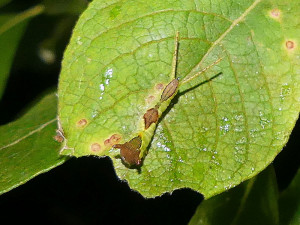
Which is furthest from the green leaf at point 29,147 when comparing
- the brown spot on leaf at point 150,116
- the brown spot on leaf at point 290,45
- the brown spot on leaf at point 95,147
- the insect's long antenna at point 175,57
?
the brown spot on leaf at point 290,45

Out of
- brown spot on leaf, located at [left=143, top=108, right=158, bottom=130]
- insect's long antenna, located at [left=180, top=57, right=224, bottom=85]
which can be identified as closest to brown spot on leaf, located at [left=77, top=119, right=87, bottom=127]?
brown spot on leaf, located at [left=143, top=108, right=158, bottom=130]

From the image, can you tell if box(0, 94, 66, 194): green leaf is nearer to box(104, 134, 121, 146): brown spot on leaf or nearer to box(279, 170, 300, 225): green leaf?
box(104, 134, 121, 146): brown spot on leaf

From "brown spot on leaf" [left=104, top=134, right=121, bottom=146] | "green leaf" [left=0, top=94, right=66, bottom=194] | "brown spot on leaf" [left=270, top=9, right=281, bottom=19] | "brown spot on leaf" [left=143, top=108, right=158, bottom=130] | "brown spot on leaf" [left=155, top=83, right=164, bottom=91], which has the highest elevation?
"brown spot on leaf" [left=270, top=9, right=281, bottom=19]

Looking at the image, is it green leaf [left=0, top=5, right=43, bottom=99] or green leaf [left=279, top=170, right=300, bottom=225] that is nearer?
green leaf [left=279, top=170, right=300, bottom=225]

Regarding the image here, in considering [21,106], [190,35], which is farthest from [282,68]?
[21,106]

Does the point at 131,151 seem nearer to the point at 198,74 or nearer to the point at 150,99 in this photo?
the point at 150,99

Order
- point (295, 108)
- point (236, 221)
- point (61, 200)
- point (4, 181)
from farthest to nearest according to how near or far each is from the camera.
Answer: point (61, 200)
point (236, 221)
point (4, 181)
point (295, 108)

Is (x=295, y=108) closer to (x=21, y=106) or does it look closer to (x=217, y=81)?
(x=217, y=81)
